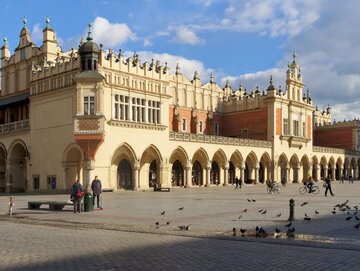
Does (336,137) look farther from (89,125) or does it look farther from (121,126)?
(89,125)

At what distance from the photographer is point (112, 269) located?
30.6 feet

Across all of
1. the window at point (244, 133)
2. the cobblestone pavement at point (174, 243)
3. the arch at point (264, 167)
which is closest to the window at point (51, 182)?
the cobblestone pavement at point (174, 243)

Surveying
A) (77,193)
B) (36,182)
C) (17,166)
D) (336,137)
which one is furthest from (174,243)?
(336,137)

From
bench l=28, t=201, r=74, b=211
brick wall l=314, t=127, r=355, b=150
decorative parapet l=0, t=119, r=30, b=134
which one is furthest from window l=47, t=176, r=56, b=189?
brick wall l=314, t=127, r=355, b=150

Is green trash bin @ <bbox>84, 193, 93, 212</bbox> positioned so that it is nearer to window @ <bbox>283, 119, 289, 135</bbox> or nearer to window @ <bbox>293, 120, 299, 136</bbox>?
window @ <bbox>283, 119, 289, 135</bbox>

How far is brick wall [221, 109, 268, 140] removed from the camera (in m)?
64.9

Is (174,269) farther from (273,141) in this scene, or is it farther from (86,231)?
(273,141)

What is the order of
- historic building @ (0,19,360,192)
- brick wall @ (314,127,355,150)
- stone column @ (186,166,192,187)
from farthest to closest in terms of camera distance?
brick wall @ (314,127,355,150) → stone column @ (186,166,192,187) → historic building @ (0,19,360,192)

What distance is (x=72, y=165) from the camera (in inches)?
1711

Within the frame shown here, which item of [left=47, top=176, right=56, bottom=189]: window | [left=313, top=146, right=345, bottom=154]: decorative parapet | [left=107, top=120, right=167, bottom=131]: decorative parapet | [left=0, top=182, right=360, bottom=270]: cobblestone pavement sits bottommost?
[left=0, top=182, right=360, bottom=270]: cobblestone pavement

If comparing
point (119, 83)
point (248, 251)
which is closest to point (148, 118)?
point (119, 83)

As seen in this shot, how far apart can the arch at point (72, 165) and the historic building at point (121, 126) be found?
9cm

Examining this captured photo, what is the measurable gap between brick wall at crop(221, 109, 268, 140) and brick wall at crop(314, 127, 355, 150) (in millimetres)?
27097

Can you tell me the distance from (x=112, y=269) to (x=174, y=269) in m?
1.18
